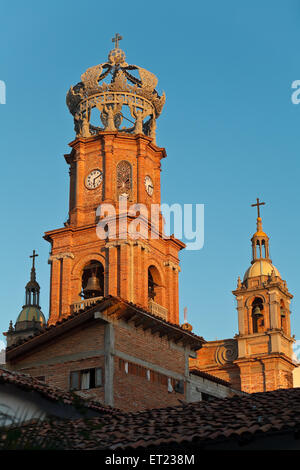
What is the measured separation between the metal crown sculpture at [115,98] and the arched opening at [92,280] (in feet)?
31.2

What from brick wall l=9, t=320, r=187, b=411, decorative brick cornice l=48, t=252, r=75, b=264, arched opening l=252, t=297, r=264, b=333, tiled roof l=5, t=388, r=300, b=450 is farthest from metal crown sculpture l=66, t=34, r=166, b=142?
tiled roof l=5, t=388, r=300, b=450

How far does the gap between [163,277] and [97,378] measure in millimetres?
24215

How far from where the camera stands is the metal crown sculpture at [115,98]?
6069 cm

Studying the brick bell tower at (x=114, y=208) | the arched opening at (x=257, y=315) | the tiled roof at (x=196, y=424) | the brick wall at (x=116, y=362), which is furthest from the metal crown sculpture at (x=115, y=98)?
the tiled roof at (x=196, y=424)

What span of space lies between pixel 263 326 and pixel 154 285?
48.9ft

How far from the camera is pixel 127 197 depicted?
57.9m

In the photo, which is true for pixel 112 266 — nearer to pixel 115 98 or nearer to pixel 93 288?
pixel 93 288

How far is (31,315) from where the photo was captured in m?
72.7

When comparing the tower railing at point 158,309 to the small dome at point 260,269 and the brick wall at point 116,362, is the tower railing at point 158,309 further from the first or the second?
the small dome at point 260,269

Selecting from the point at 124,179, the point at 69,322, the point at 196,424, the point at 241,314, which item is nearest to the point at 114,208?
the point at 124,179
